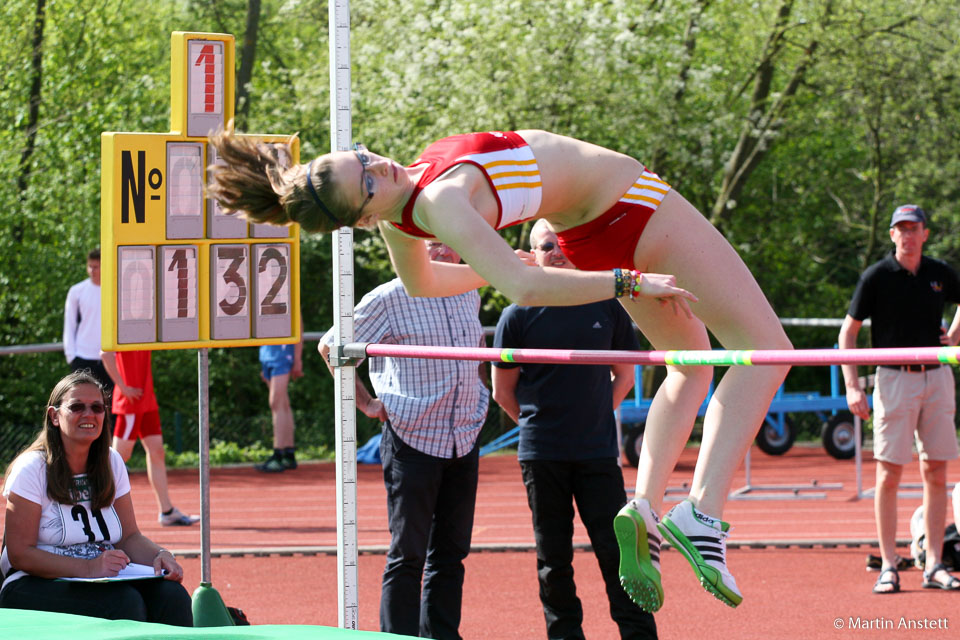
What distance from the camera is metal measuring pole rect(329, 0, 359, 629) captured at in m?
4.32

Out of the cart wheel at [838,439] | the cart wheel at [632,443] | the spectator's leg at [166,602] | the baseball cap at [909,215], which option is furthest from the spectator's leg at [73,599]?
the cart wheel at [838,439]

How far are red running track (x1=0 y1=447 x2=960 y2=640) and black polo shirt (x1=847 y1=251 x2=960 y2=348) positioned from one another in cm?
127

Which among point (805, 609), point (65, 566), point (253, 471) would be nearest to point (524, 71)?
point (253, 471)

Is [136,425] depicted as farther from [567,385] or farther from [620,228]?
[620,228]

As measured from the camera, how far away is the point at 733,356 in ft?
10.6

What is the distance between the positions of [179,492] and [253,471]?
1.27 m

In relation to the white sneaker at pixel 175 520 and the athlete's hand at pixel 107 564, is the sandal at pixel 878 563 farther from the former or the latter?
the white sneaker at pixel 175 520

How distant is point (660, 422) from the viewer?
151 inches

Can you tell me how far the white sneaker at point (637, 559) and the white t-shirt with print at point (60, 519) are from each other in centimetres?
220

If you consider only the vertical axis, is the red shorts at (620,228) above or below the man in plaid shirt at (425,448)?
above

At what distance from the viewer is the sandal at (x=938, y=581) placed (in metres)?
6.23

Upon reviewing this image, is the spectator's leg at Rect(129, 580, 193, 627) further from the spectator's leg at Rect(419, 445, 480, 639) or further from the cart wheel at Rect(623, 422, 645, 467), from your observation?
the cart wheel at Rect(623, 422, 645, 467)

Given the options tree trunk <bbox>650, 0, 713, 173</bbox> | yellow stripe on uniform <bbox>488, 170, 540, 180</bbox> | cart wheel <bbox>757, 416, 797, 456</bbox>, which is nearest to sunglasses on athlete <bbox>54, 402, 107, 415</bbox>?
yellow stripe on uniform <bbox>488, 170, 540, 180</bbox>

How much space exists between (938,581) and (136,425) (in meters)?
4.80
